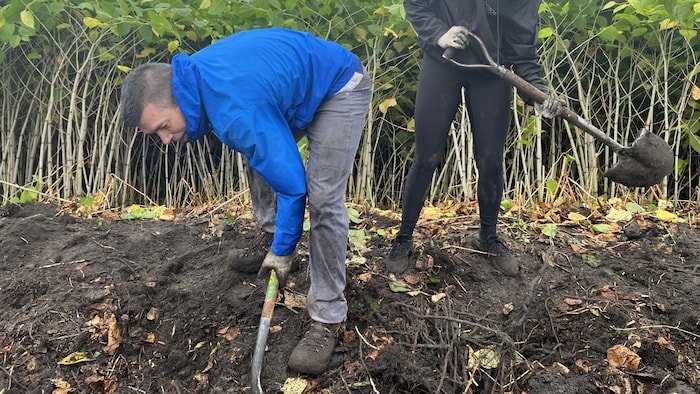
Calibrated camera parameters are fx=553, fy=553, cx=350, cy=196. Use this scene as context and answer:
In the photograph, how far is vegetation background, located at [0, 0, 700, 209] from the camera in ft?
11.7

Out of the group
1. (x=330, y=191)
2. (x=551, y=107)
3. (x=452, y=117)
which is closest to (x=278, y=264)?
(x=330, y=191)

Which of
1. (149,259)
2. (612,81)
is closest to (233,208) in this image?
(149,259)

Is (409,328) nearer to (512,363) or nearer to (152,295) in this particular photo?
(512,363)

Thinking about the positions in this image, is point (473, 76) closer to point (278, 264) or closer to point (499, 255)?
point (499, 255)

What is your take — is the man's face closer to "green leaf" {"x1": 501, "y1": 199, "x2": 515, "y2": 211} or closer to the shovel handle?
the shovel handle

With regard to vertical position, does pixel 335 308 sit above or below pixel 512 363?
above

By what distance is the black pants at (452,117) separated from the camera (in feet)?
→ 7.75

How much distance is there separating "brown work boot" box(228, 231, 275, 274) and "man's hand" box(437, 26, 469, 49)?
1.15 m

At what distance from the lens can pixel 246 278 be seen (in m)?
2.60

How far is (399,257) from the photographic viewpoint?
8.65 ft

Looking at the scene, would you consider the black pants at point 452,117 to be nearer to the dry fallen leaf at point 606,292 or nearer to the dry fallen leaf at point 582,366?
the dry fallen leaf at point 606,292

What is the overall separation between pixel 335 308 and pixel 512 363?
0.71 metres

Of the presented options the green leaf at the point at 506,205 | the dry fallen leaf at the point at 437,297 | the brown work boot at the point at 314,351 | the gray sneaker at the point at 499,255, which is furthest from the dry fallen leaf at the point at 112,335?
the green leaf at the point at 506,205

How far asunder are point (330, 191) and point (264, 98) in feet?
1.40
